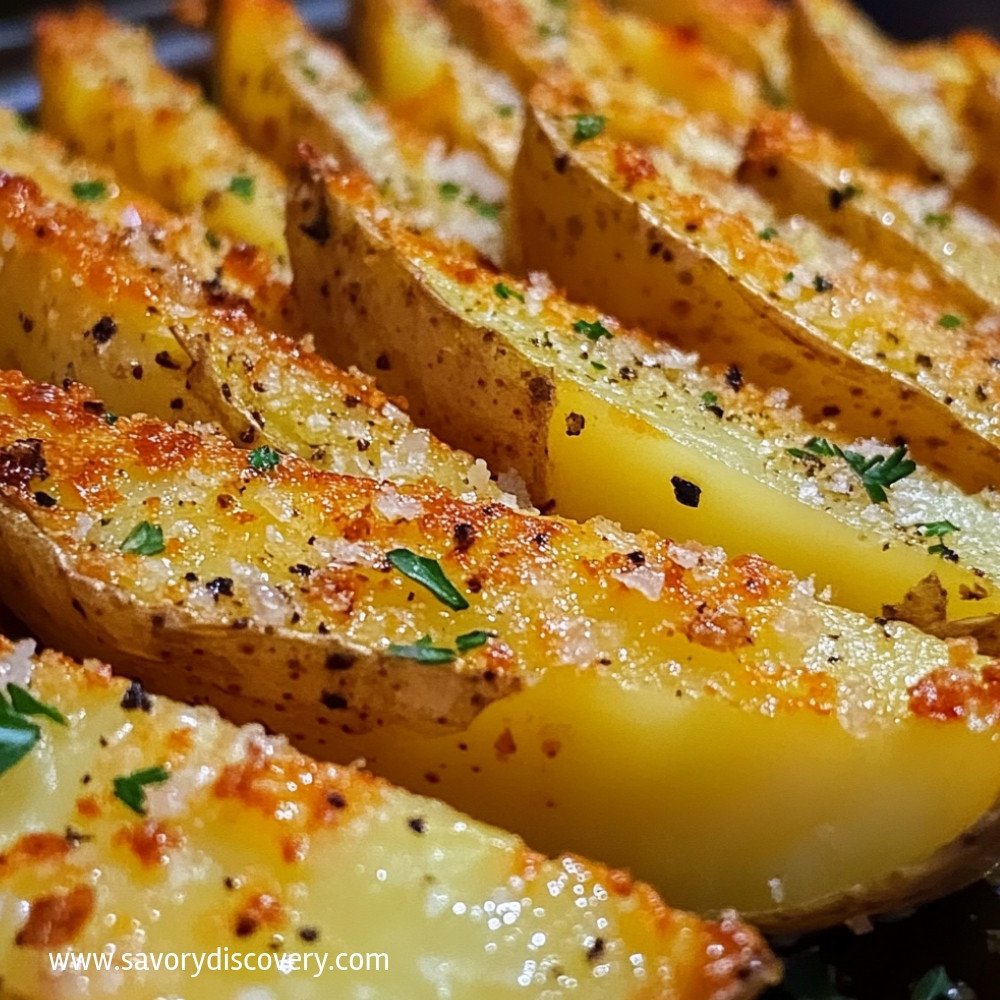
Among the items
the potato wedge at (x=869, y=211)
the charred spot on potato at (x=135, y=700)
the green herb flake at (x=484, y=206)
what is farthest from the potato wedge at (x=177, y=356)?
the potato wedge at (x=869, y=211)

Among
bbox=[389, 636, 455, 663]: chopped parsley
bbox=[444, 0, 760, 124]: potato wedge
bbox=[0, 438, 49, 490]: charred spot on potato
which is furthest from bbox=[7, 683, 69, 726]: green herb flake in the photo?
bbox=[444, 0, 760, 124]: potato wedge

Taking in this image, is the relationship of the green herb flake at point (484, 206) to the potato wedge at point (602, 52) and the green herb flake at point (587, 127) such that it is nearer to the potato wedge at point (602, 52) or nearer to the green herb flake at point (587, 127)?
the green herb flake at point (587, 127)

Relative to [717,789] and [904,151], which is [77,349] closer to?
[717,789]

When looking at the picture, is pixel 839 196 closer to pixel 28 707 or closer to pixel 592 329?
pixel 592 329

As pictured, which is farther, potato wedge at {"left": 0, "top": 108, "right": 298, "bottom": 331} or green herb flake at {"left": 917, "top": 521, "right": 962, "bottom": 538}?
potato wedge at {"left": 0, "top": 108, "right": 298, "bottom": 331}

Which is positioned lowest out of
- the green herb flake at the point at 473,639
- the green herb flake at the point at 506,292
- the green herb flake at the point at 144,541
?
the green herb flake at the point at 144,541

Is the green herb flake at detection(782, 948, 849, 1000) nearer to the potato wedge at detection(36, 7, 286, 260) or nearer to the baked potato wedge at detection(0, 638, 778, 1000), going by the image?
the baked potato wedge at detection(0, 638, 778, 1000)

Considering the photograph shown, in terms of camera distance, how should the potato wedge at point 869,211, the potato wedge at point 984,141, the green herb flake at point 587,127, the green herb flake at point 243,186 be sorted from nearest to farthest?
1. the green herb flake at point 587,127
2. the potato wedge at point 869,211
3. the green herb flake at point 243,186
4. the potato wedge at point 984,141
